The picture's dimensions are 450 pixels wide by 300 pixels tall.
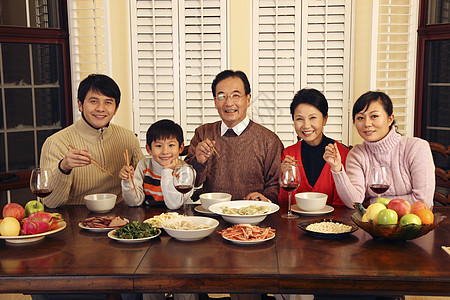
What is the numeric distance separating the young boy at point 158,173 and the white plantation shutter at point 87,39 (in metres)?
1.58

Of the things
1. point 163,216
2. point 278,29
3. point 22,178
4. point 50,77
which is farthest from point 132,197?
point 278,29

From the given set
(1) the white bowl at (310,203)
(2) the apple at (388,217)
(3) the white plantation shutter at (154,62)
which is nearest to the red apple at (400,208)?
(2) the apple at (388,217)

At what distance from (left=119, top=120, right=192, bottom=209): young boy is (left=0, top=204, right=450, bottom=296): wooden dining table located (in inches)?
19.9

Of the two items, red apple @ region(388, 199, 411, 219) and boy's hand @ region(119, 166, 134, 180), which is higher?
boy's hand @ region(119, 166, 134, 180)

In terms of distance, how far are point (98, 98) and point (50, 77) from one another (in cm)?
140

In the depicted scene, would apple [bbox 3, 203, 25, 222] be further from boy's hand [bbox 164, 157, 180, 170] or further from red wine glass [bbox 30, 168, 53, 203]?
Result: boy's hand [bbox 164, 157, 180, 170]

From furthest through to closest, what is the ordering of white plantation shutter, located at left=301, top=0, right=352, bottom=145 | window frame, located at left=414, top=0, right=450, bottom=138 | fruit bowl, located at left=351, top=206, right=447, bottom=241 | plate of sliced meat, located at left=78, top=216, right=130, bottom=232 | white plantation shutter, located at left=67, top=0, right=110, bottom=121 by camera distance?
white plantation shutter, located at left=301, top=0, right=352, bottom=145, white plantation shutter, located at left=67, top=0, right=110, bottom=121, window frame, located at left=414, top=0, right=450, bottom=138, plate of sliced meat, located at left=78, top=216, right=130, bottom=232, fruit bowl, located at left=351, top=206, right=447, bottom=241

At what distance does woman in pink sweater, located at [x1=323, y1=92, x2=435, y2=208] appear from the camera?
221 cm

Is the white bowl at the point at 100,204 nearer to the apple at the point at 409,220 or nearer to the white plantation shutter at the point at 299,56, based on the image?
the apple at the point at 409,220

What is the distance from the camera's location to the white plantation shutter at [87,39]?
3750 mm

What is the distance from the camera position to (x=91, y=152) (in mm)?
2703

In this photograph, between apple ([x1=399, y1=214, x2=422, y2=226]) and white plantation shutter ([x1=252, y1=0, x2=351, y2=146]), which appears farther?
white plantation shutter ([x1=252, y1=0, x2=351, y2=146])

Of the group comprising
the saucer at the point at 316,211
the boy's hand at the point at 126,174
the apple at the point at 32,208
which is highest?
the boy's hand at the point at 126,174

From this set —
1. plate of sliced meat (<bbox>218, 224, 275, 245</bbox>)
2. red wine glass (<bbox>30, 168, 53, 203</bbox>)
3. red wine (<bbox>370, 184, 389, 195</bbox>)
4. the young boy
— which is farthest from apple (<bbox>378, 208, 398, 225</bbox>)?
red wine glass (<bbox>30, 168, 53, 203</bbox>)
